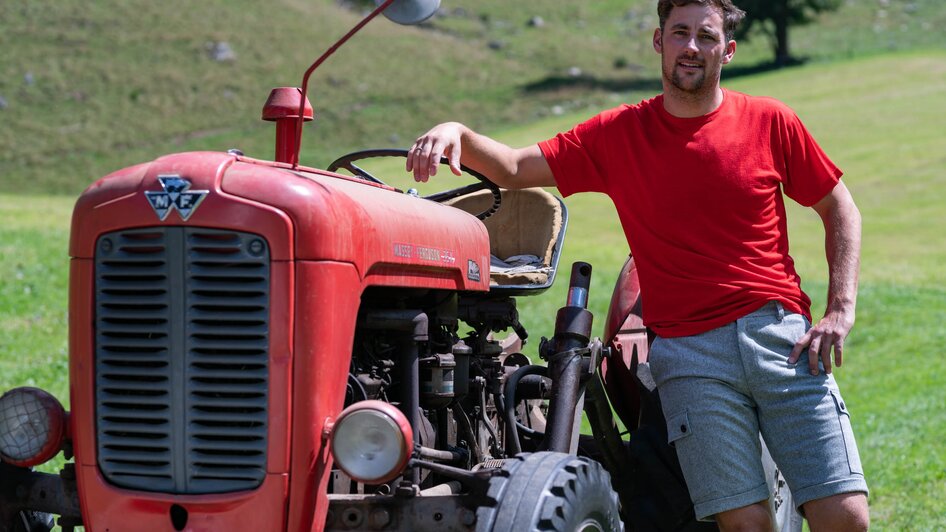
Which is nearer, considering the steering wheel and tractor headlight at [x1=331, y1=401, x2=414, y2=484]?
tractor headlight at [x1=331, y1=401, x2=414, y2=484]

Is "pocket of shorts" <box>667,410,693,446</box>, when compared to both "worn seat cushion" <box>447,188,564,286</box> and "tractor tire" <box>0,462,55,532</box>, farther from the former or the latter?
"tractor tire" <box>0,462,55,532</box>

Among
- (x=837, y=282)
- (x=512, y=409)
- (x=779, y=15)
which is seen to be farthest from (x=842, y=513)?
(x=779, y=15)

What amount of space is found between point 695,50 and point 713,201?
1.64ft

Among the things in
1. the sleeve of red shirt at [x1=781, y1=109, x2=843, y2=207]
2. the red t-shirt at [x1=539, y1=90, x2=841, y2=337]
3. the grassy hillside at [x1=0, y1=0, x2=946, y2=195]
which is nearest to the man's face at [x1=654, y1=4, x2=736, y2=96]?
the red t-shirt at [x1=539, y1=90, x2=841, y2=337]

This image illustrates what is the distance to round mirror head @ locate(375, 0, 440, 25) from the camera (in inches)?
148

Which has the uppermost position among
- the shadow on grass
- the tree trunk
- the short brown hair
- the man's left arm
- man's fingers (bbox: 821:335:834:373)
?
the tree trunk

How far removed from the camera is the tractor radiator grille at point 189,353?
3.32 meters

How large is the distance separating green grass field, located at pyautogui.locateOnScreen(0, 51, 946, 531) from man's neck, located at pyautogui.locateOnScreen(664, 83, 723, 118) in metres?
2.94

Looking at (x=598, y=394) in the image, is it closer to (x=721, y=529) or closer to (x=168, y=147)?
(x=721, y=529)

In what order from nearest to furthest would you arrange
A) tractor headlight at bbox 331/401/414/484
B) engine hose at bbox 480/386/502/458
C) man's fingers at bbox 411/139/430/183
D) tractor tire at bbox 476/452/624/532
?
tractor headlight at bbox 331/401/414/484 < tractor tire at bbox 476/452/624/532 < man's fingers at bbox 411/139/430/183 < engine hose at bbox 480/386/502/458

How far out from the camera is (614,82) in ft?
182

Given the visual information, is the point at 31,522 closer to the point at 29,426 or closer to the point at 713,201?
the point at 29,426

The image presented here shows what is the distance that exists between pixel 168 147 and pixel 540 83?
17.7 m

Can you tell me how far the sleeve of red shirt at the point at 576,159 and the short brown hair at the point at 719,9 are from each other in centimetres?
43
